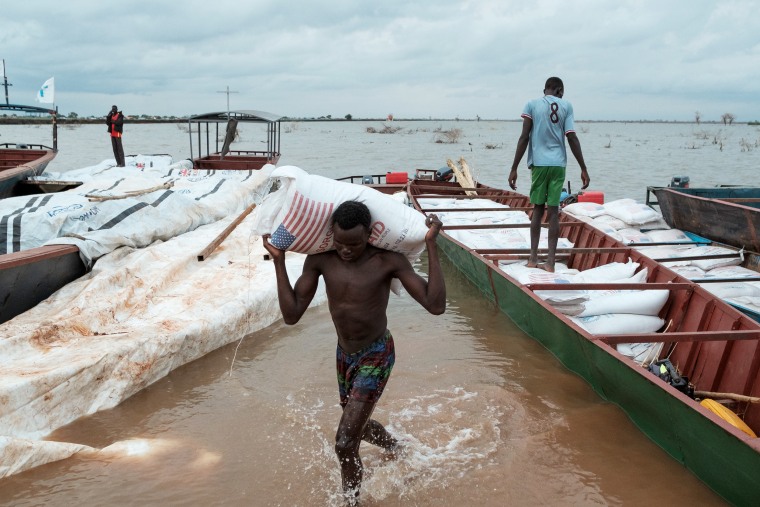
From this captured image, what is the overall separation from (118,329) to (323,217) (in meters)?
2.76

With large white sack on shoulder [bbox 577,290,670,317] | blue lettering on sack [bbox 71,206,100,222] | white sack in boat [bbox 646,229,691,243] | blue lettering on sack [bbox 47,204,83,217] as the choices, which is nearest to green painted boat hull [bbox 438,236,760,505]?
large white sack on shoulder [bbox 577,290,670,317]

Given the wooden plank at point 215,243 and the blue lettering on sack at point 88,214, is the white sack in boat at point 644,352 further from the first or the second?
the blue lettering on sack at point 88,214

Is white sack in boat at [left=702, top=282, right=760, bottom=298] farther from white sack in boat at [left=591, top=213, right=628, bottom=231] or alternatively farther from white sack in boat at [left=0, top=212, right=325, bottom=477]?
white sack in boat at [left=0, top=212, right=325, bottom=477]

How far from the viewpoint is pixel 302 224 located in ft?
9.11

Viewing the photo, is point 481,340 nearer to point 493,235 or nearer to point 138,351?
point 493,235

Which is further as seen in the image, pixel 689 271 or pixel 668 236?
pixel 668 236

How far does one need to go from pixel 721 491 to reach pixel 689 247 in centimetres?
519

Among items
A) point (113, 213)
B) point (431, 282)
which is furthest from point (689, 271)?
point (113, 213)

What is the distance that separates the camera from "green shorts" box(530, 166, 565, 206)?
5766 millimetres

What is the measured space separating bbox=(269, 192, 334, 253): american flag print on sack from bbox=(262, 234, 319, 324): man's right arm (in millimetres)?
61

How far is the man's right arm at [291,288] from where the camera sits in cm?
277

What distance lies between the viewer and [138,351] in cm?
436

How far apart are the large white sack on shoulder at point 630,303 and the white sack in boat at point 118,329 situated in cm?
302

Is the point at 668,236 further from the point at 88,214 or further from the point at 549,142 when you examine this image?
the point at 88,214
